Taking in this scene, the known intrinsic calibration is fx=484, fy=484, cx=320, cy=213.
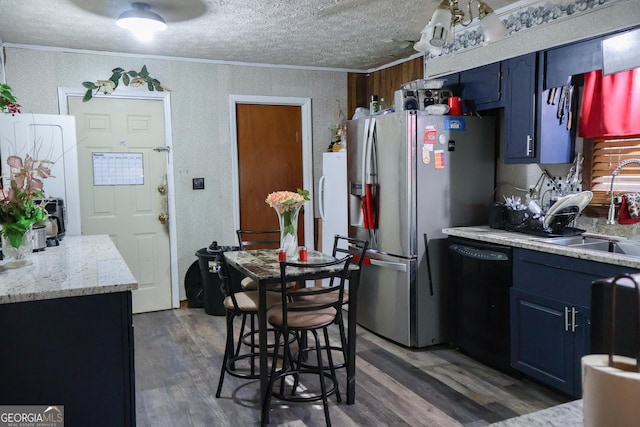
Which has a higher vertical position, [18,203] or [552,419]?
[18,203]

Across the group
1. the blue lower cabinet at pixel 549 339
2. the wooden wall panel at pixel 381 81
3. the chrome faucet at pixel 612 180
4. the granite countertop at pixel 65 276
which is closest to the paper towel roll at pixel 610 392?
the granite countertop at pixel 65 276

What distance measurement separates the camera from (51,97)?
4082mm

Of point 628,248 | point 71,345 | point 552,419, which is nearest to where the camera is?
point 552,419

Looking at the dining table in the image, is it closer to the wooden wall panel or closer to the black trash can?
the black trash can

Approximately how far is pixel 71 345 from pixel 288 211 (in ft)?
4.32

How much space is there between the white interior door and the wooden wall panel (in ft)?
6.65

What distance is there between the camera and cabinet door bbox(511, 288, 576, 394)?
8.41 feet

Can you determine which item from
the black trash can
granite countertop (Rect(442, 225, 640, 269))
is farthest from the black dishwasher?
the black trash can

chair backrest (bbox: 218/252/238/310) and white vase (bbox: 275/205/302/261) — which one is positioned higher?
white vase (bbox: 275/205/302/261)

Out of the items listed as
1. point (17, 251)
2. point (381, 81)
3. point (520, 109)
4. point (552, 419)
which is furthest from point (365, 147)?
point (552, 419)

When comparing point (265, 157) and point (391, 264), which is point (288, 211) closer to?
point (391, 264)

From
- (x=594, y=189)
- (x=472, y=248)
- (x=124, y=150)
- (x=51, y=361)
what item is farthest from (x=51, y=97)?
(x=594, y=189)

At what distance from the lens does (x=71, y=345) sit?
1.85m

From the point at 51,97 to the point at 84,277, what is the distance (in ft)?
9.04
